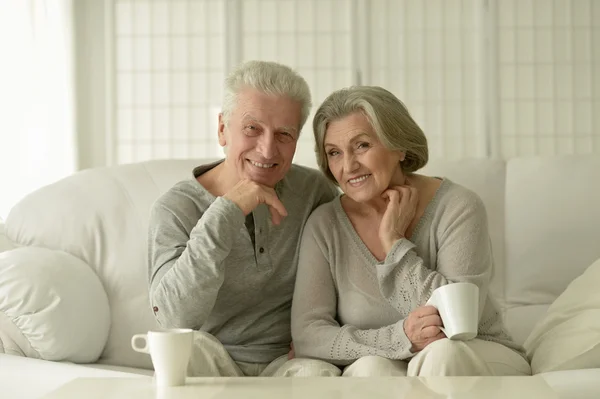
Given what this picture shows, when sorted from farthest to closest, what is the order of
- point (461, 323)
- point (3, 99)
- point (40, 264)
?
point (3, 99)
point (40, 264)
point (461, 323)

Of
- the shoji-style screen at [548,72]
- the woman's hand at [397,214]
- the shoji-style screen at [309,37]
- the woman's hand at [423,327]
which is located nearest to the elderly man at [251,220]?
the woman's hand at [397,214]

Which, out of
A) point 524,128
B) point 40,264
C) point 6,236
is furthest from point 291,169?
point 524,128

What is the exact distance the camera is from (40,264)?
2.31 m

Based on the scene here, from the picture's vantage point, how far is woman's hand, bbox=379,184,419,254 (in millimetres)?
2072

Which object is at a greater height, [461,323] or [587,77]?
[587,77]

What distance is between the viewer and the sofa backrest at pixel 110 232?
250 cm

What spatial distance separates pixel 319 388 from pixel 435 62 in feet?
11.8

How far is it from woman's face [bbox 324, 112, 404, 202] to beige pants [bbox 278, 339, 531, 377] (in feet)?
1.48

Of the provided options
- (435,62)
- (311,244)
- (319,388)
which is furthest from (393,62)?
(319,388)

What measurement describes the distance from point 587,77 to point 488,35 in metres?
0.61

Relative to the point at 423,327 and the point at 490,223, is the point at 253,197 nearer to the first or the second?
the point at 423,327

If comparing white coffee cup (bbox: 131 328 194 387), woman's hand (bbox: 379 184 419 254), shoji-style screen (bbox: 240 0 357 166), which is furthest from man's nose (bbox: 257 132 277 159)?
shoji-style screen (bbox: 240 0 357 166)

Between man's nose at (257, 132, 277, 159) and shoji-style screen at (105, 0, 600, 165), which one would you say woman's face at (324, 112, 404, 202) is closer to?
man's nose at (257, 132, 277, 159)

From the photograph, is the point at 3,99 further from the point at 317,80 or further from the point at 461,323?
the point at 461,323
